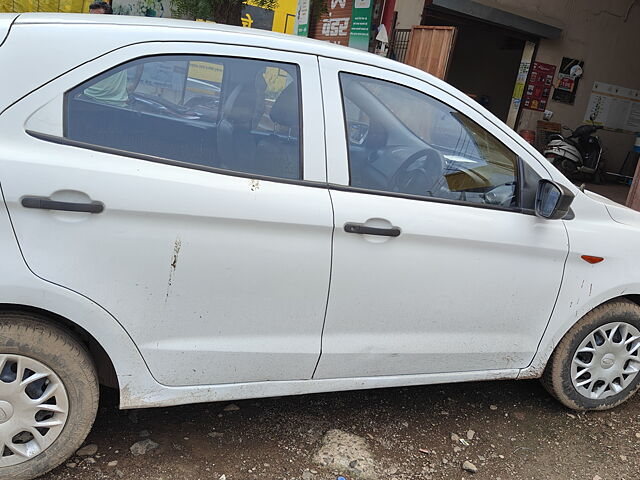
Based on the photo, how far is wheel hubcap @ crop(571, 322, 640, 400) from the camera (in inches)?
120

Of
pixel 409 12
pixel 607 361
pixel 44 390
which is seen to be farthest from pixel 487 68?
Answer: pixel 44 390

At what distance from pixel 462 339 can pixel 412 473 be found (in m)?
0.66

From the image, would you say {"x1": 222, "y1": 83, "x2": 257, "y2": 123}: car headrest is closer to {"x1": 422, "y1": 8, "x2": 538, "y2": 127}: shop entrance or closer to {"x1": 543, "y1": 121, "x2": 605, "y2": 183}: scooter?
{"x1": 543, "y1": 121, "x2": 605, "y2": 183}: scooter

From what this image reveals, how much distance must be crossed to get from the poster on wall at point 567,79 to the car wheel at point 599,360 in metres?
8.71

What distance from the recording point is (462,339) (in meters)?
2.73

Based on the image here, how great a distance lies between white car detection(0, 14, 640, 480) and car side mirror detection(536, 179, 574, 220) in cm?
1

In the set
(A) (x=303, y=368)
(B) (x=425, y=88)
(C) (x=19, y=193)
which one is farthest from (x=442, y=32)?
(C) (x=19, y=193)

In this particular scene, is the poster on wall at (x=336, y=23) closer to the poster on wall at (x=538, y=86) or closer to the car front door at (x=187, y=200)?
the poster on wall at (x=538, y=86)

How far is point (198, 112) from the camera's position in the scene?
2.29 meters

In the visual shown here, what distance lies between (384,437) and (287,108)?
1680 millimetres

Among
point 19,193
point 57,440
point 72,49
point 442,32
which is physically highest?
point 442,32

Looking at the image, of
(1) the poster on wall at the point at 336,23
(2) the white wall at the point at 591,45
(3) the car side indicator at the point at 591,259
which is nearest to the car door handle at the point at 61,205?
(3) the car side indicator at the point at 591,259

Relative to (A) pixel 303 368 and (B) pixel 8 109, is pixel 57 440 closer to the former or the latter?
(A) pixel 303 368

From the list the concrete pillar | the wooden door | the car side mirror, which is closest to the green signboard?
the wooden door
